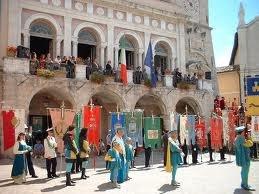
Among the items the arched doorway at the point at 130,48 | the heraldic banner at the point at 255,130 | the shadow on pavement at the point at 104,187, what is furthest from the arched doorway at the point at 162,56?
the shadow on pavement at the point at 104,187

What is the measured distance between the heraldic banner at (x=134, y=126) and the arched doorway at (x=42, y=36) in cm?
829

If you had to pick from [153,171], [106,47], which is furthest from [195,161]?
[106,47]

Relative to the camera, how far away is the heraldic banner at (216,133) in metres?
19.2

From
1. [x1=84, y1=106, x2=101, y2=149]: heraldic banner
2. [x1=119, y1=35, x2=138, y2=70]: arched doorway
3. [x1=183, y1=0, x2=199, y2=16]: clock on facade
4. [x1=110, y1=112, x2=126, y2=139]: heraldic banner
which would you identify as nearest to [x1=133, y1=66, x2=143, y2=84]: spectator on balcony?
[x1=119, y1=35, x2=138, y2=70]: arched doorway

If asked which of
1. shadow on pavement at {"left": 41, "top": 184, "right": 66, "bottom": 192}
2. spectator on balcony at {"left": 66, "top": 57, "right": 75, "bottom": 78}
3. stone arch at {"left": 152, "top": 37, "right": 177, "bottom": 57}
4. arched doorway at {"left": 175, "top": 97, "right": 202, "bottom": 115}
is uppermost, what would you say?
stone arch at {"left": 152, "top": 37, "right": 177, "bottom": 57}

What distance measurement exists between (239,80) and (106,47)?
15.3 meters

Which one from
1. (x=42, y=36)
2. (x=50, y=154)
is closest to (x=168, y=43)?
(x=42, y=36)

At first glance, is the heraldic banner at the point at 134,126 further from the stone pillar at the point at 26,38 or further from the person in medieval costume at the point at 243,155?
the stone pillar at the point at 26,38

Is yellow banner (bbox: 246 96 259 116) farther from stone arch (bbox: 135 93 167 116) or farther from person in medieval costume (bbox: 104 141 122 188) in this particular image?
stone arch (bbox: 135 93 167 116)

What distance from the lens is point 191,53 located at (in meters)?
29.1

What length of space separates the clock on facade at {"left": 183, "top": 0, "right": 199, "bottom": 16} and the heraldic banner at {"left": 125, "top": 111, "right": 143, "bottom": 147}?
1470 cm

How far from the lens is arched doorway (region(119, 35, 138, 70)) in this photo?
84.9ft

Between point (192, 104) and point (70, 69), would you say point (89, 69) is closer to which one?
point (70, 69)

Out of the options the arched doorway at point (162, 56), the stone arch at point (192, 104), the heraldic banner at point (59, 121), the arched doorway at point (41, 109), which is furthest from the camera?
the arched doorway at point (162, 56)
